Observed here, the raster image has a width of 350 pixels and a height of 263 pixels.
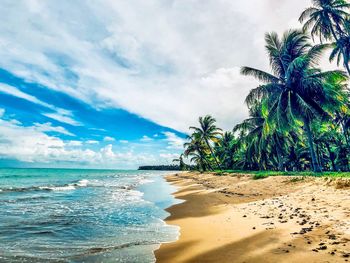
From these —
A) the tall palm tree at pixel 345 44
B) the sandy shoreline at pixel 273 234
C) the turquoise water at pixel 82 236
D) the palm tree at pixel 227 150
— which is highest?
the tall palm tree at pixel 345 44

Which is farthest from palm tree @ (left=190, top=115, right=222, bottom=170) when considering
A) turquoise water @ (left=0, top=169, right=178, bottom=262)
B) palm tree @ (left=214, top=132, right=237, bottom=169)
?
turquoise water @ (left=0, top=169, right=178, bottom=262)

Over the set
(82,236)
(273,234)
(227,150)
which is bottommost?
(82,236)

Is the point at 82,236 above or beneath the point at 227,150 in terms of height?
beneath

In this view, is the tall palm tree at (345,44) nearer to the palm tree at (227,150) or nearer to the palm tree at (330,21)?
the palm tree at (330,21)

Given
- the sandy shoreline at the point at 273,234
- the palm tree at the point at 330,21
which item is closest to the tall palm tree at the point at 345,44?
the palm tree at the point at 330,21

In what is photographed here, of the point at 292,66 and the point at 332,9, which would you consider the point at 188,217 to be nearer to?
the point at 292,66

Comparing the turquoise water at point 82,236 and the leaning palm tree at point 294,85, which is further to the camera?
the leaning palm tree at point 294,85

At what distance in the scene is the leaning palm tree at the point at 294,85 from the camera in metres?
21.3

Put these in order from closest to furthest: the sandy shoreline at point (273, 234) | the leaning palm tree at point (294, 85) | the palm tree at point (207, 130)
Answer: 1. the sandy shoreline at point (273, 234)
2. the leaning palm tree at point (294, 85)
3. the palm tree at point (207, 130)

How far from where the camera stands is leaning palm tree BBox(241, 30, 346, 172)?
21312 millimetres

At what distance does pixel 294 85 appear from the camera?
23.1 meters

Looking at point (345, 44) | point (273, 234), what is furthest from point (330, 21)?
point (273, 234)

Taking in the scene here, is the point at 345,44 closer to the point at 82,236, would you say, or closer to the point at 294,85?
the point at 294,85

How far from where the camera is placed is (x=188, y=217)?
11258 mm
